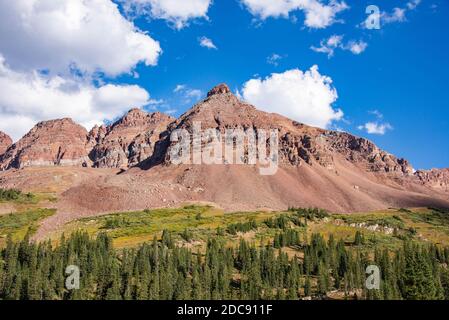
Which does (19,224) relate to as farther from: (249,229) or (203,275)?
(203,275)

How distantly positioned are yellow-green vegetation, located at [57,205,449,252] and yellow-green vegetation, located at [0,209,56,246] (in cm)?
1288

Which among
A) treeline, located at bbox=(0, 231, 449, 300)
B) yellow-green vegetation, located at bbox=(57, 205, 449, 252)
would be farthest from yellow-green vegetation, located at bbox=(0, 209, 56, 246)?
treeline, located at bbox=(0, 231, 449, 300)

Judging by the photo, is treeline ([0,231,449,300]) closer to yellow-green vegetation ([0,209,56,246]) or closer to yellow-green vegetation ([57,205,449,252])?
yellow-green vegetation ([57,205,449,252])

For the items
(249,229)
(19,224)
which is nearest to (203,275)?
(249,229)

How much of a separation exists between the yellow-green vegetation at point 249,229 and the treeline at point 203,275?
25313mm

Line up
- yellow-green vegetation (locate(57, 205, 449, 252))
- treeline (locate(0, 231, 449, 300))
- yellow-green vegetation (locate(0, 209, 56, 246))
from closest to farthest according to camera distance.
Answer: treeline (locate(0, 231, 449, 300))
yellow-green vegetation (locate(57, 205, 449, 252))
yellow-green vegetation (locate(0, 209, 56, 246))

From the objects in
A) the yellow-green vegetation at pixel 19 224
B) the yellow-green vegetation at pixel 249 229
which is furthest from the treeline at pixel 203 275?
the yellow-green vegetation at pixel 19 224

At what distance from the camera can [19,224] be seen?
179 meters

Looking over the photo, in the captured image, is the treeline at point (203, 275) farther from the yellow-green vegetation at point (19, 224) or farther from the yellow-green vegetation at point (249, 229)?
the yellow-green vegetation at point (19, 224)

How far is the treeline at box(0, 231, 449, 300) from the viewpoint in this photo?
8781 centimetres
